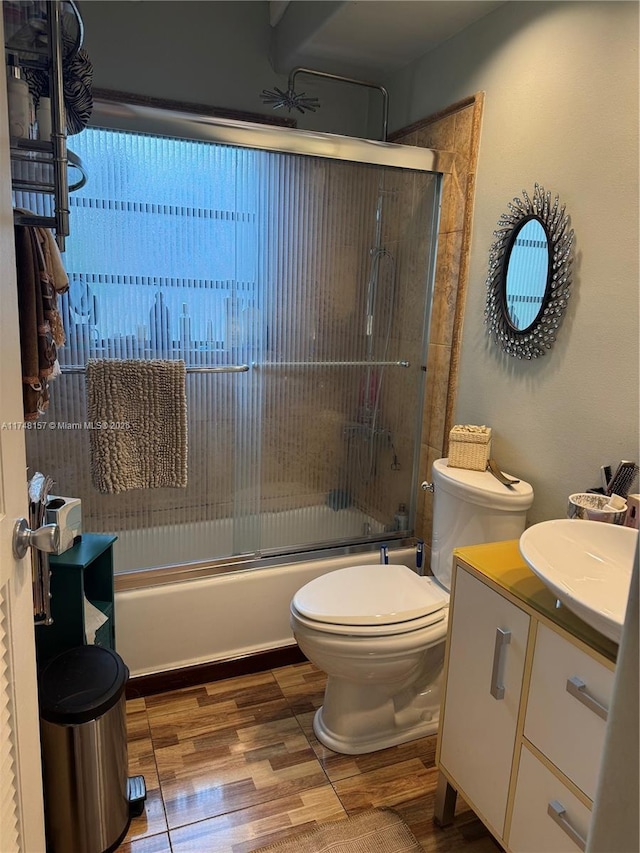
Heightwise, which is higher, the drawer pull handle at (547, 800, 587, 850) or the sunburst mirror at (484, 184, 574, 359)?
the sunburst mirror at (484, 184, 574, 359)

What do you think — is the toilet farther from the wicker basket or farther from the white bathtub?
the white bathtub

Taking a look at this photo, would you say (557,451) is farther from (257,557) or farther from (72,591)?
(72,591)

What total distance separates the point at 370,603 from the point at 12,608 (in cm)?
107

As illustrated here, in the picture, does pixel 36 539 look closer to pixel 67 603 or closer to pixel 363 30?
pixel 67 603

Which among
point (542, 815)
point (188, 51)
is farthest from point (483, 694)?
point (188, 51)

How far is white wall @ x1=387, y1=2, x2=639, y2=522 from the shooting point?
155cm

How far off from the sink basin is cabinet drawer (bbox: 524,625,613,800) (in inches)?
5.0

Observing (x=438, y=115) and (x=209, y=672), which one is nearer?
(x=209, y=672)

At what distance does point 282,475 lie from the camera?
7.49 feet

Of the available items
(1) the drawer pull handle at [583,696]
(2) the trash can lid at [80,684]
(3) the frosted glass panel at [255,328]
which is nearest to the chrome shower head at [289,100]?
(3) the frosted glass panel at [255,328]

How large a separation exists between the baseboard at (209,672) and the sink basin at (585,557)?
4.33 ft

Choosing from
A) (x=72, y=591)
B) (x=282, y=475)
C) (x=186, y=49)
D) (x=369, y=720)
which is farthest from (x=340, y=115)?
(x=369, y=720)

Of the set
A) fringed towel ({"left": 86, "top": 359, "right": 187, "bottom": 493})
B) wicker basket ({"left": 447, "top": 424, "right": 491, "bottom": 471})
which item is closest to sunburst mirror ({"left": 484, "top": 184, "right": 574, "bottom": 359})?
wicker basket ({"left": 447, "top": 424, "right": 491, "bottom": 471})

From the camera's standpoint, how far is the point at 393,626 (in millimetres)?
1695
